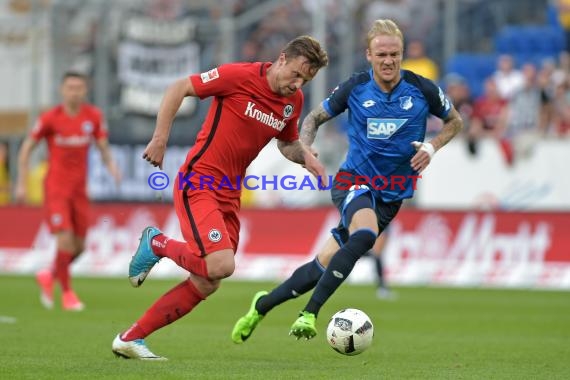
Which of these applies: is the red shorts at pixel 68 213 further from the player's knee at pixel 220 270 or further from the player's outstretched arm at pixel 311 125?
the player's knee at pixel 220 270

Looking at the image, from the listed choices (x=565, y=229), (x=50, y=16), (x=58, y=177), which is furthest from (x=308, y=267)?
(x=50, y=16)

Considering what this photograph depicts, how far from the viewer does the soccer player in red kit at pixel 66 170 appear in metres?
14.5

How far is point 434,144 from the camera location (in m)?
9.52

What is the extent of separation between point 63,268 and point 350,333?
6761 mm

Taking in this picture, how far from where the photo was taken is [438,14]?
2366 centimetres

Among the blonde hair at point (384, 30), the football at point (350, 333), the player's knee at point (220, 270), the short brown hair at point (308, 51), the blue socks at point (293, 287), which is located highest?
the blonde hair at point (384, 30)

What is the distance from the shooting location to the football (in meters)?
8.61

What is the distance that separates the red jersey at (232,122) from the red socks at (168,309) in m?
0.79

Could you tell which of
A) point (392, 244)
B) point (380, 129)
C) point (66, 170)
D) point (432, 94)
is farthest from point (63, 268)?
point (392, 244)

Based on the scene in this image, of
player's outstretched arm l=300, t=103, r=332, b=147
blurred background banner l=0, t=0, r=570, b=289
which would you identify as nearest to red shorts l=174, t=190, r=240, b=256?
player's outstretched arm l=300, t=103, r=332, b=147

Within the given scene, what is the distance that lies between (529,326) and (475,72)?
12.3 metres

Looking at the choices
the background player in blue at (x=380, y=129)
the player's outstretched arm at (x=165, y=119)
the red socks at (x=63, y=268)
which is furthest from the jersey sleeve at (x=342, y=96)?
the red socks at (x=63, y=268)

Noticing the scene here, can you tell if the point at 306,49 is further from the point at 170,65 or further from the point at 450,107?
the point at 170,65

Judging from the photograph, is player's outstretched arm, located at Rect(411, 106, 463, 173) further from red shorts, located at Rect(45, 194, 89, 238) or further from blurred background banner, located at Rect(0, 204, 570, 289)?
blurred background banner, located at Rect(0, 204, 570, 289)
